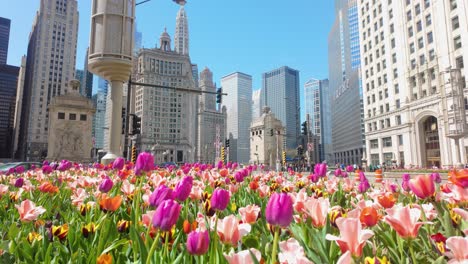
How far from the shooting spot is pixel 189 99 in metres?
133

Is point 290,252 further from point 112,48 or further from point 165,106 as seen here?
point 165,106

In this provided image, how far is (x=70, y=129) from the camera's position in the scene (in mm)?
43531

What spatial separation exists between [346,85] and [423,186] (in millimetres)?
136148

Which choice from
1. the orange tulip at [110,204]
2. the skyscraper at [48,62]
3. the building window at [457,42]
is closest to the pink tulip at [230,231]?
the orange tulip at [110,204]

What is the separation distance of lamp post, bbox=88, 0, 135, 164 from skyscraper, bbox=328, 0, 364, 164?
10435 centimetres

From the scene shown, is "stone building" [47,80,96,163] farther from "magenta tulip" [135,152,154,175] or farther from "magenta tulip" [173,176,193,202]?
"magenta tulip" [173,176,193,202]

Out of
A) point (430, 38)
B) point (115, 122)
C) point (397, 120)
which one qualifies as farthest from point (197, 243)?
point (397, 120)

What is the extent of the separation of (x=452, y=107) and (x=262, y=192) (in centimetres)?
4561

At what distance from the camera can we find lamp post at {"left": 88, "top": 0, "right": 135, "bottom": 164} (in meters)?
13.0

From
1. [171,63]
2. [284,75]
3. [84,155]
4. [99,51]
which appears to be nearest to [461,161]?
[99,51]

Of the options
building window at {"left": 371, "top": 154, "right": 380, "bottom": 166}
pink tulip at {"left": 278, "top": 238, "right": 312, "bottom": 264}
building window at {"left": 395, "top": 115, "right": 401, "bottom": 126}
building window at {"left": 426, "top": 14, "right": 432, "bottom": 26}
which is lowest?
pink tulip at {"left": 278, "top": 238, "right": 312, "bottom": 264}

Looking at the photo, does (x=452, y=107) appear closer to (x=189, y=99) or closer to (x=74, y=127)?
(x=74, y=127)

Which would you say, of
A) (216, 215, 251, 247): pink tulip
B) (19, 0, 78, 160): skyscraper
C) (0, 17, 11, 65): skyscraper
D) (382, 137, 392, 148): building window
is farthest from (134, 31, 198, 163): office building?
(0, 17, 11, 65): skyscraper

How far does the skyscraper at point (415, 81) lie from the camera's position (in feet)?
130
